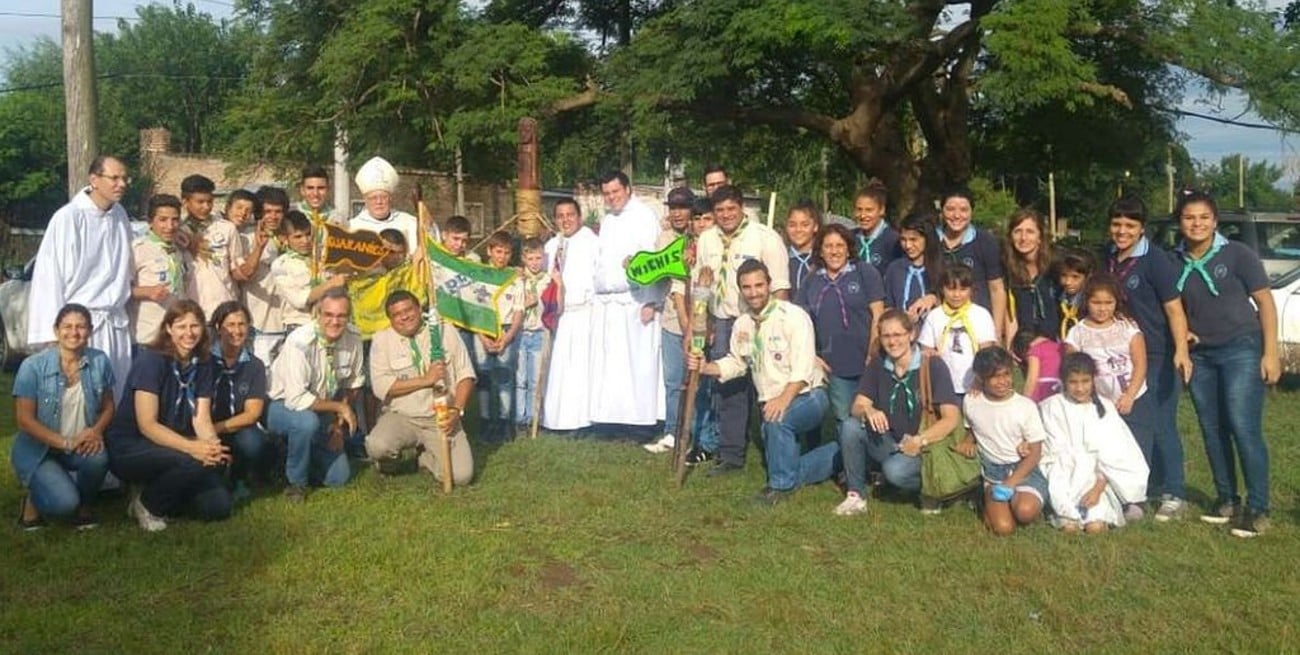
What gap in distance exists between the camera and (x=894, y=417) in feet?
22.7

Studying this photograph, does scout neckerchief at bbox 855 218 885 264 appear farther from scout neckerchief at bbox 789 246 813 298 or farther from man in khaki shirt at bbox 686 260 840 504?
man in khaki shirt at bbox 686 260 840 504

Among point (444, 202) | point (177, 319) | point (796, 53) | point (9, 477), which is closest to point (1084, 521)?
point (177, 319)

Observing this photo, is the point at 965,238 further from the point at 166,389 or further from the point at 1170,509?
the point at 166,389

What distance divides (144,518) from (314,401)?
1257 mm

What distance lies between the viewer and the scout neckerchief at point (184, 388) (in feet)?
21.7

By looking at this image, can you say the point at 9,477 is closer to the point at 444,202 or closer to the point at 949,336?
the point at 949,336

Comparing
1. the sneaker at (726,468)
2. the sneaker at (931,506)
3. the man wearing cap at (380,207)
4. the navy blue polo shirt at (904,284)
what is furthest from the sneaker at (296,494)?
the navy blue polo shirt at (904,284)

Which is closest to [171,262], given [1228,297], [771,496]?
[771,496]

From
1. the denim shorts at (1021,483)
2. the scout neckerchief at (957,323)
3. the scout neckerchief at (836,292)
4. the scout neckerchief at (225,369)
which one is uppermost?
the scout neckerchief at (836,292)

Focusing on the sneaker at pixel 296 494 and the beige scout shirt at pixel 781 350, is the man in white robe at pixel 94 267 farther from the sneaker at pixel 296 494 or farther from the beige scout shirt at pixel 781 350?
the beige scout shirt at pixel 781 350

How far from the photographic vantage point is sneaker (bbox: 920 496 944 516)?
265 inches

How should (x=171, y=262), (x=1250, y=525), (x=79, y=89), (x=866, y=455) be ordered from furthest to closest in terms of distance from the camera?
(x=79, y=89)
(x=171, y=262)
(x=866, y=455)
(x=1250, y=525)

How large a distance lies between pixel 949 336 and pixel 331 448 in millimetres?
3604

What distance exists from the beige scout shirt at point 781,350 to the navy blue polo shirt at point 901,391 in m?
0.34
